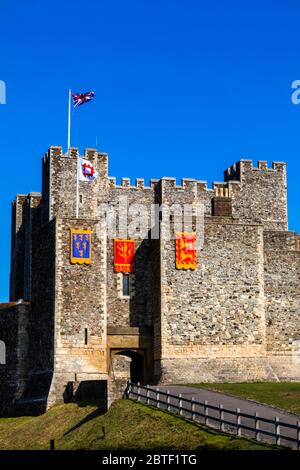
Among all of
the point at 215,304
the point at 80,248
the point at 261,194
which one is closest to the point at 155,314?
the point at 215,304

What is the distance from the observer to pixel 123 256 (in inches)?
2477

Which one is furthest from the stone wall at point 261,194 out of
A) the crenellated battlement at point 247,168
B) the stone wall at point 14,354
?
the stone wall at point 14,354

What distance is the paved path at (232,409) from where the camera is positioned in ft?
130

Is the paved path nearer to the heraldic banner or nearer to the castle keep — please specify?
the castle keep

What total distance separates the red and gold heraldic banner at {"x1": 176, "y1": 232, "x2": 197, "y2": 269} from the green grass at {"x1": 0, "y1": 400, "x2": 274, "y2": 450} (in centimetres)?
1154

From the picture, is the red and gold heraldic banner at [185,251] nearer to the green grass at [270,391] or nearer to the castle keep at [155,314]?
the castle keep at [155,314]

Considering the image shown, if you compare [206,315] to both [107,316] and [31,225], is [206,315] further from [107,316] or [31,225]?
[31,225]

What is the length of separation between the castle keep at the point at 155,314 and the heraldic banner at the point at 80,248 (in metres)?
0.32

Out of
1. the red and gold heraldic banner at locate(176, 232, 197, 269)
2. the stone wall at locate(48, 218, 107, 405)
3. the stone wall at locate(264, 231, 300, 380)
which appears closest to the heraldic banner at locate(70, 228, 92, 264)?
the stone wall at locate(48, 218, 107, 405)

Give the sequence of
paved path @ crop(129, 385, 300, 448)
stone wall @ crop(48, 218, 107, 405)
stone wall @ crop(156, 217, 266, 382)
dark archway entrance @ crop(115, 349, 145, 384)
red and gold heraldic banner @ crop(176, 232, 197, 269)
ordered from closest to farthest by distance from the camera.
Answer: paved path @ crop(129, 385, 300, 448)
stone wall @ crop(48, 218, 107, 405)
stone wall @ crop(156, 217, 266, 382)
red and gold heraldic banner @ crop(176, 232, 197, 269)
dark archway entrance @ crop(115, 349, 145, 384)

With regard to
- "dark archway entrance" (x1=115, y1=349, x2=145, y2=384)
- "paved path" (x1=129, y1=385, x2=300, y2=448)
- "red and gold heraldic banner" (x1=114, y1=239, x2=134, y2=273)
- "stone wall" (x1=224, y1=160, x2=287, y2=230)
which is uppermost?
"stone wall" (x1=224, y1=160, x2=287, y2=230)

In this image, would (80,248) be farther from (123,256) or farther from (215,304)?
(215,304)

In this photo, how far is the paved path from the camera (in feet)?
130
